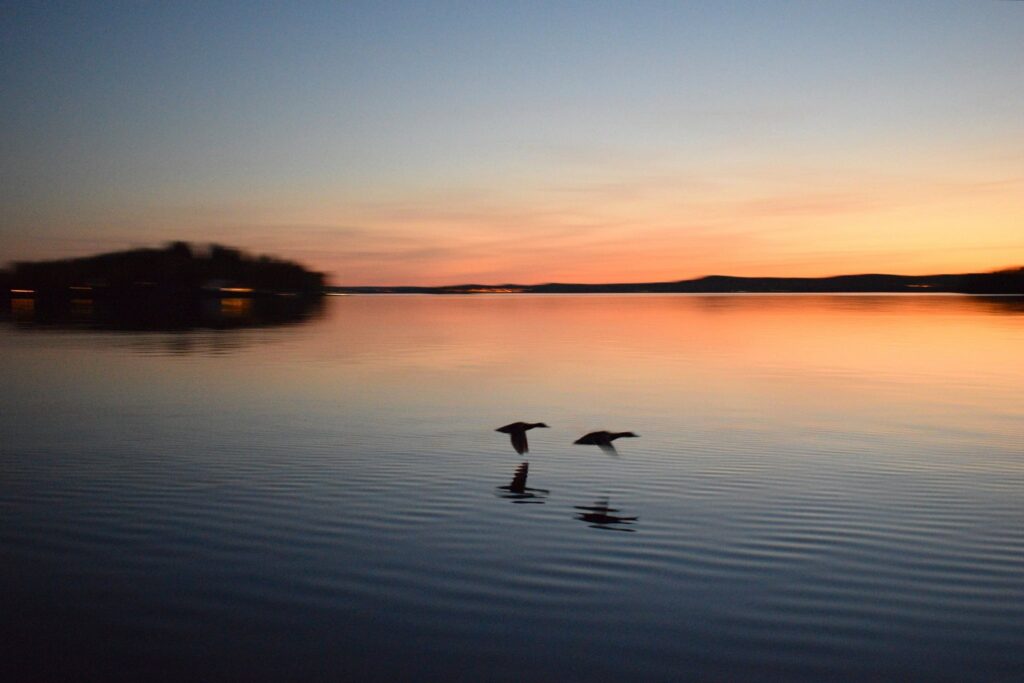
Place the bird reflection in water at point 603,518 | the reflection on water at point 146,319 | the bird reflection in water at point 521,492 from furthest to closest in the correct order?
1. the reflection on water at point 146,319
2. the bird reflection in water at point 521,492
3. the bird reflection in water at point 603,518

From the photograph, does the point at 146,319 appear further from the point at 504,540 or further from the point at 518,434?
the point at 504,540

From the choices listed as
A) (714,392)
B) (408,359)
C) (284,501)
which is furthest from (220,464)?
(408,359)

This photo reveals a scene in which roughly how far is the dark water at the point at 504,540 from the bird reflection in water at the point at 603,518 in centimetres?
10

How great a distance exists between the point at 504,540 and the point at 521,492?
3006mm

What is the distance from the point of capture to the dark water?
7.90m

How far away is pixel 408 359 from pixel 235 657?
119 feet

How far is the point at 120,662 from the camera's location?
767 centimetres

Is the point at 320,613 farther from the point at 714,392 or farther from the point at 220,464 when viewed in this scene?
the point at 714,392

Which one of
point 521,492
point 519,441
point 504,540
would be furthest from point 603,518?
point 519,441

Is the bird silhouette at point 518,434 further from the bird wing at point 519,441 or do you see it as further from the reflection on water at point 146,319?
the reflection on water at point 146,319

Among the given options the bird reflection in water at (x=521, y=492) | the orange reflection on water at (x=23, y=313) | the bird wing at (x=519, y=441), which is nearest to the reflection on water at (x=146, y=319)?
the orange reflection on water at (x=23, y=313)

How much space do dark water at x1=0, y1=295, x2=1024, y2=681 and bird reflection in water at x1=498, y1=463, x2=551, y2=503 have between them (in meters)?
0.07

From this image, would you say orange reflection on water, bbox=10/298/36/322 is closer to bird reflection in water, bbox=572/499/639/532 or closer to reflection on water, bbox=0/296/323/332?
reflection on water, bbox=0/296/323/332

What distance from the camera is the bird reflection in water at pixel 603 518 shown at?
1212cm
